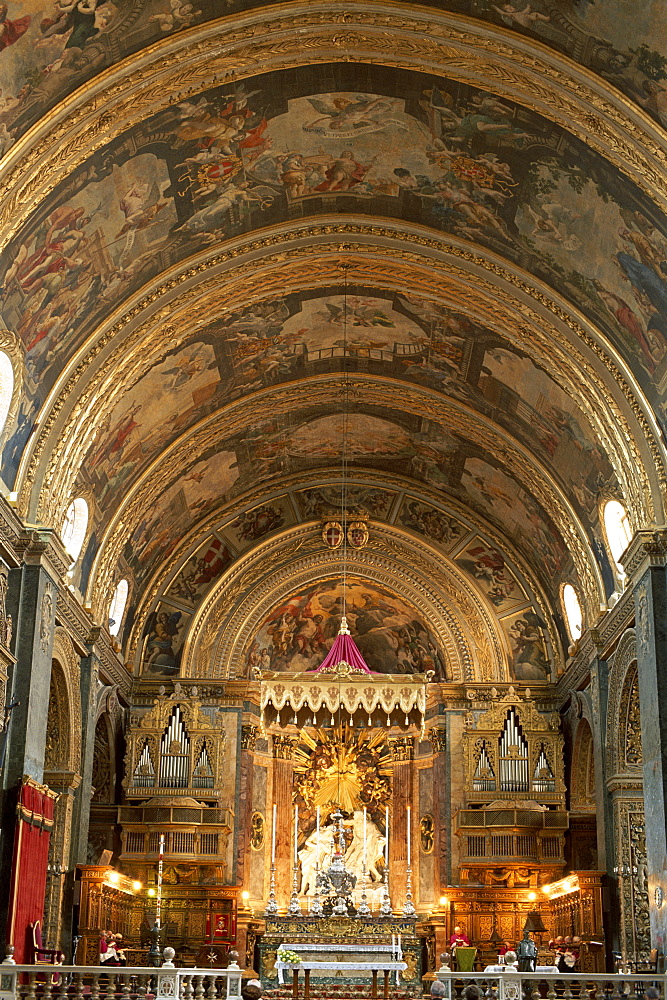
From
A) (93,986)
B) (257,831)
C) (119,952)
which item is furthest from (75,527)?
(93,986)

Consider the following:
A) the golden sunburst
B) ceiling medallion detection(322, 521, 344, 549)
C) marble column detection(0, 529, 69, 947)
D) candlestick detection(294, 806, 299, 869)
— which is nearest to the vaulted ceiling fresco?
marble column detection(0, 529, 69, 947)

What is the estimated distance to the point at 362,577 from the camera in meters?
30.8

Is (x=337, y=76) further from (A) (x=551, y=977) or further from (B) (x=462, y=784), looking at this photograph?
(B) (x=462, y=784)

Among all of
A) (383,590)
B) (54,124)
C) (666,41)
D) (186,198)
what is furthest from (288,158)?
(383,590)

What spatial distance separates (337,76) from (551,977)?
44.2ft

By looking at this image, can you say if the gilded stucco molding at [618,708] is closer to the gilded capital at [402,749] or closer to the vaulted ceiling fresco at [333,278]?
the vaulted ceiling fresco at [333,278]

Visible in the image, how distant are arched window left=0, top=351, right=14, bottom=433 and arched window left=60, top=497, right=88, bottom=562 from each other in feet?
14.6

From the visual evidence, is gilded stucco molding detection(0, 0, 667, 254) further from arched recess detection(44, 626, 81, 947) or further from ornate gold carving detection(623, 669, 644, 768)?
ornate gold carving detection(623, 669, 644, 768)

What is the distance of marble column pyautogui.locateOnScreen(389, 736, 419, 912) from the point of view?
2988 cm

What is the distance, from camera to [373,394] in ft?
88.1

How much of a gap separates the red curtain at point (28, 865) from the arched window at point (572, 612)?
1296cm

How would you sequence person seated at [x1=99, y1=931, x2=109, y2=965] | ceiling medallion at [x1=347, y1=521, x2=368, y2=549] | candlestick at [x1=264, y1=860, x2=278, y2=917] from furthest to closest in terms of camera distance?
ceiling medallion at [x1=347, y1=521, x2=368, y2=549] < candlestick at [x1=264, y1=860, x2=278, y2=917] < person seated at [x1=99, y1=931, x2=109, y2=965]

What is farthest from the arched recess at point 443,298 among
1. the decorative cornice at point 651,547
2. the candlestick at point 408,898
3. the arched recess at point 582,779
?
the candlestick at point 408,898

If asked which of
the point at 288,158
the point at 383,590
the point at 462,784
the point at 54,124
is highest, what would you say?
the point at 288,158
